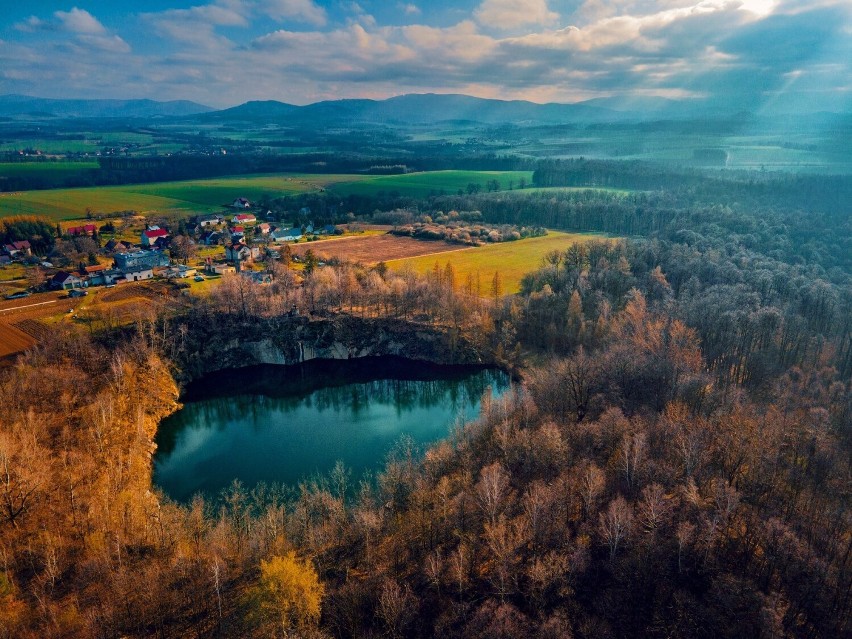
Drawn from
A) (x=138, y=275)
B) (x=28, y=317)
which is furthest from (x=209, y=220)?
(x=28, y=317)

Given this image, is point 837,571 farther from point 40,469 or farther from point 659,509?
point 40,469

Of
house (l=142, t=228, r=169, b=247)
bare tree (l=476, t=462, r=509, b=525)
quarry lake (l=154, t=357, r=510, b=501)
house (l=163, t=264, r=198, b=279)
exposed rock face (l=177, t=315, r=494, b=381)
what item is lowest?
quarry lake (l=154, t=357, r=510, b=501)

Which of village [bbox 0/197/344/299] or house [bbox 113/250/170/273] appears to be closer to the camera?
village [bbox 0/197/344/299]

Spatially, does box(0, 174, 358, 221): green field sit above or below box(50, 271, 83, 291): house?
above

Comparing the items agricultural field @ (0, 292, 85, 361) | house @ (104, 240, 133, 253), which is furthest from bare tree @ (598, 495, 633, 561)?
house @ (104, 240, 133, 253)

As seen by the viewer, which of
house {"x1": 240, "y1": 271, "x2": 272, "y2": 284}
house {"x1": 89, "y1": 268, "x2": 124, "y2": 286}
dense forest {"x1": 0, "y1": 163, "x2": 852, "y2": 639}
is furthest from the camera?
house {"x1": 89, "y1": 268, "x2": 124, "y2": 286}

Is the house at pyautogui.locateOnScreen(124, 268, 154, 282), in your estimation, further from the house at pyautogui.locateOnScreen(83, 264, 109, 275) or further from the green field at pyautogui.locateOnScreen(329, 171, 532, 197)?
the green field at pyautogui.locateOnScreen(329, 171, 532, 197)

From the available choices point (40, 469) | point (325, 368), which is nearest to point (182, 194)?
point (325, 368)
